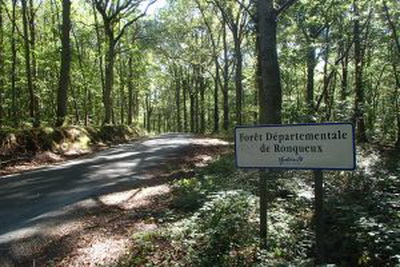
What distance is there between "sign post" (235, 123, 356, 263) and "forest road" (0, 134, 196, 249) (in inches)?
134

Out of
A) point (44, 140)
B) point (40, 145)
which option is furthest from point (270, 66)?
point (44, 140)

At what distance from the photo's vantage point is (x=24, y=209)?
6.46 meters

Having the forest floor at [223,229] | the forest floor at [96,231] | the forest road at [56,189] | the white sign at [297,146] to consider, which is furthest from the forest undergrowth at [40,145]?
the white sign at [297,146]

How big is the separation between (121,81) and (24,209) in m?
27.3

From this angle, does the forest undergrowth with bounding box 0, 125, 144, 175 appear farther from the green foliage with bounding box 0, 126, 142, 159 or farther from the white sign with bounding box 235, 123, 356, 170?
the white sign with bounding box 235, 123, 356, 170

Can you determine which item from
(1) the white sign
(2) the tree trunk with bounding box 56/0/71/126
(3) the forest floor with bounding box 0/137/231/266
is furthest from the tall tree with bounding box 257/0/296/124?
(2) the tree trunk with bounding box 56/0/71/126

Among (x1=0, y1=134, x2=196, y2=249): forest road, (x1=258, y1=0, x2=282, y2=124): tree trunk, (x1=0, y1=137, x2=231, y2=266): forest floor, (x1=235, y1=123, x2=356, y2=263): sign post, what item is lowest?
(x1=0, y1=137, x2=231, y2=266): forest floor

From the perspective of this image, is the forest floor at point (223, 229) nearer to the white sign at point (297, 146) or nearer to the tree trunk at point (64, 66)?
the white sign at point (297, 146)

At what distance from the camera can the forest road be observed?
18.6 ft

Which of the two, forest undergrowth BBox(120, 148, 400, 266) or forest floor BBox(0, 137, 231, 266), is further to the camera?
forest floor BBox(0, 137, 231, 266)

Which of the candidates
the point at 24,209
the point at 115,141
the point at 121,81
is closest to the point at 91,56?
the point at 121,81

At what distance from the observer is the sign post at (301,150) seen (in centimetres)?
373

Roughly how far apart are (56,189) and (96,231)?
3.08 m

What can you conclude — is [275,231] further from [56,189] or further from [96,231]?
[56,189]
